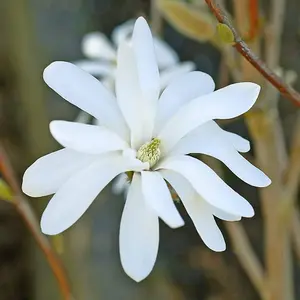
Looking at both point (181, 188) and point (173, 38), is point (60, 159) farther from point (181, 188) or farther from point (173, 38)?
point (173, 38)

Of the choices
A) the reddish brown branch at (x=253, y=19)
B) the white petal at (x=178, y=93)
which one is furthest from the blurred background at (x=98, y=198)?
the white petal at (x=178, y=93)

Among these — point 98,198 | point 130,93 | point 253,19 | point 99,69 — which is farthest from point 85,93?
point 98,198

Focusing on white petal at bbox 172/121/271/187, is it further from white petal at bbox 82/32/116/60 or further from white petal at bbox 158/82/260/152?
white petal at bbox 82/32/116/60

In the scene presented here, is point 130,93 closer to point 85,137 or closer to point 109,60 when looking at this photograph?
point 85,137

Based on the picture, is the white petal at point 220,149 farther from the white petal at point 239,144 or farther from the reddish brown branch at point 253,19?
the reddish brown branch at point 253,19

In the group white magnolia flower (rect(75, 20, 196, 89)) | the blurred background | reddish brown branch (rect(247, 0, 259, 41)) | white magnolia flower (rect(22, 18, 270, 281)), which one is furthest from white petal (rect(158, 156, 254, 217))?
the blurred background

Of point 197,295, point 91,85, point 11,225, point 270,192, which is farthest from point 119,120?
point 11,225
